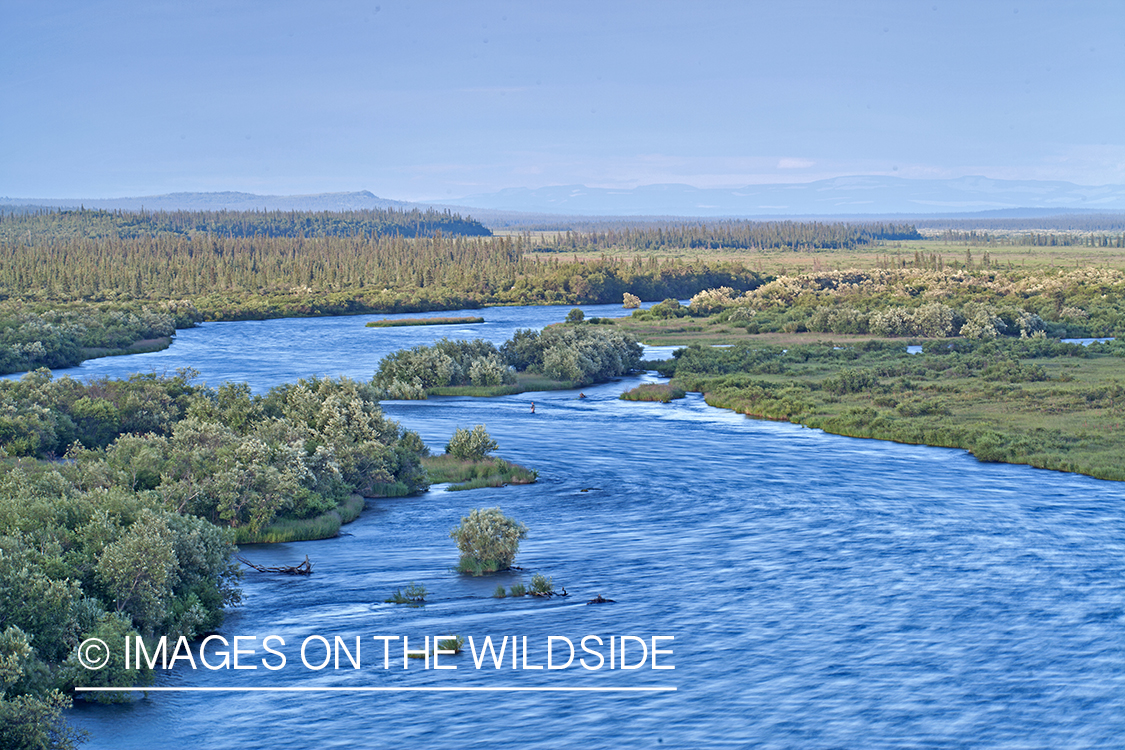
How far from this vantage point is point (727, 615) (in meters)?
35.1

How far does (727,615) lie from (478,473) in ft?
73.9

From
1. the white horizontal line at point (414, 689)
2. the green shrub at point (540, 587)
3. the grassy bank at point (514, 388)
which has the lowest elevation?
the white horizontal line at point (414, 689)

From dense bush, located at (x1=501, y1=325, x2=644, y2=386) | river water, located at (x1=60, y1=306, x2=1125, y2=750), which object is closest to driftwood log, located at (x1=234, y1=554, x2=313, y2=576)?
river water, located at (x1=60, y1=306, x2=1125, y2=750)

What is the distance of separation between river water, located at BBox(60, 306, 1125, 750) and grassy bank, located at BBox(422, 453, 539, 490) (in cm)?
118

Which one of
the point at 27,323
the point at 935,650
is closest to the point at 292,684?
the point at 935,650

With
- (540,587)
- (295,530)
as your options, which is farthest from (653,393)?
(540,587)

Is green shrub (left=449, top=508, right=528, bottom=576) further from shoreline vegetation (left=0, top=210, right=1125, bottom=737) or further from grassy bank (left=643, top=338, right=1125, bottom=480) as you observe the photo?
grassy bank (left=643, top=338, right=1125, bottom=480)

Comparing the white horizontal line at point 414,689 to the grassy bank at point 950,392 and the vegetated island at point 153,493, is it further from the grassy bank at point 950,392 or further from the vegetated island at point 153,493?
the grassy bank at point 950,392

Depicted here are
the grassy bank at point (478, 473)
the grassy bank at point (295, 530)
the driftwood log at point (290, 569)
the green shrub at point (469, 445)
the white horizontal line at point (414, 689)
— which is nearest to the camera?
the white horizontal line at point (414, 689)

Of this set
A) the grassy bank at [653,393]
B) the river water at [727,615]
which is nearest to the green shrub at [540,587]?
the river water at [727,615]

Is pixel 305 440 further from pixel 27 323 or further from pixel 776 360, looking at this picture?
pixel 27 323

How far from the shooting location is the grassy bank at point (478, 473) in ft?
178

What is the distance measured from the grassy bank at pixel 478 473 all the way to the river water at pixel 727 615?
1179 millimetres

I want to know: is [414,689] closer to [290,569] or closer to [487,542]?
[487,542]
